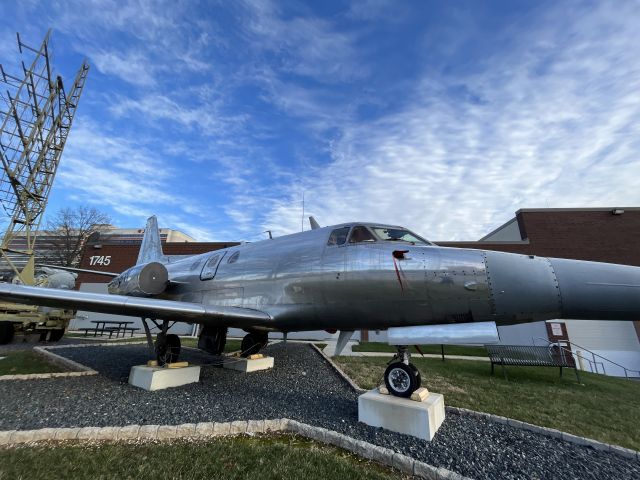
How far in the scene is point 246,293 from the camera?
693 cm

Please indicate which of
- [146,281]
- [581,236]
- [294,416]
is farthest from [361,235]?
[581,236]

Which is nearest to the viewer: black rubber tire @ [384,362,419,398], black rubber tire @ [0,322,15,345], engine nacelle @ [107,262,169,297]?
black rubber tire @ [384,362,419,398]

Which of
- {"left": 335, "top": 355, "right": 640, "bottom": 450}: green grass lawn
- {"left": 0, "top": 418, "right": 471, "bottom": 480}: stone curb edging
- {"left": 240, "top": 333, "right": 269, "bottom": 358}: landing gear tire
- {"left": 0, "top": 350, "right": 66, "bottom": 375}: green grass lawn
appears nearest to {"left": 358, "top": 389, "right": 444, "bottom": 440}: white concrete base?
{"left": 0, "top": 418, "right": 471, "bottom": 480}: stone curb edging

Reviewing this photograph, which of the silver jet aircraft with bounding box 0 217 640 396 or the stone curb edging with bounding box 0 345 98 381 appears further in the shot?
the stone curb edging with bounding box 0 345 98 381

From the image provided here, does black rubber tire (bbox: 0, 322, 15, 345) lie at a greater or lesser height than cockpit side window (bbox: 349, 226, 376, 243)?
lesser

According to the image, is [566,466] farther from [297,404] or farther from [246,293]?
[246,293]

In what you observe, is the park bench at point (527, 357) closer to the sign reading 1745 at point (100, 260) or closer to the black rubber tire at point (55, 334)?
the black rubber tire at point (55, 334)

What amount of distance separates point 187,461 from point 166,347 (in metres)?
4.68

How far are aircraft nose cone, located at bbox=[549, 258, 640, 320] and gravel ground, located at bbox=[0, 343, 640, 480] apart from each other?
73.0 inches

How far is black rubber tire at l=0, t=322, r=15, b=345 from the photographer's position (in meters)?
13.6

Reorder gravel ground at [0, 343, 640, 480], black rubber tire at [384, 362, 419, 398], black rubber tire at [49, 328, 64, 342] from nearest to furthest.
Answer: gravel ground at [0, 343, 640, 480], black rubber tire at [384, 362, 419, 398], black rubber tire at [49, 328, 64, 342]

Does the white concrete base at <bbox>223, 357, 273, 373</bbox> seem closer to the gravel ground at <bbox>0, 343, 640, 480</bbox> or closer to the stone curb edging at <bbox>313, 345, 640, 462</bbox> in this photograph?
the gravel ground at <bbox>0, 343, 640, 480</bbox>

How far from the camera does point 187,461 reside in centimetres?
321

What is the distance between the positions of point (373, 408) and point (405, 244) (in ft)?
8.46
